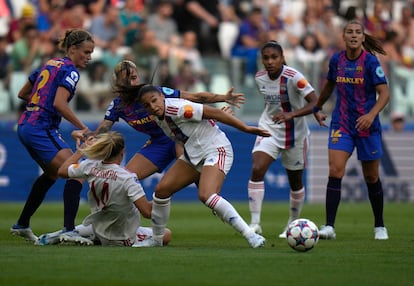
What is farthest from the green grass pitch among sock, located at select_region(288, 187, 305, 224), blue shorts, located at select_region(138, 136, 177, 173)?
blue shorts, located at select_region(138, 136, 177, 173)

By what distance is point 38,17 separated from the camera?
69.6ft

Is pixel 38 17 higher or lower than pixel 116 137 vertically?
higher

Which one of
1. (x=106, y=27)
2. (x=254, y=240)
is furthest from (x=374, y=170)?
(x=106, y=27)

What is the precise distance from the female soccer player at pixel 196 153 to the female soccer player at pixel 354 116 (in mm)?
2015

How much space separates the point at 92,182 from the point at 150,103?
105 centimetres

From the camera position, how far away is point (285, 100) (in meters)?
12.4

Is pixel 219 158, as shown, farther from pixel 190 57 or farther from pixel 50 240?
pixel 190 57

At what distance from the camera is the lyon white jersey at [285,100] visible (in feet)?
40.0

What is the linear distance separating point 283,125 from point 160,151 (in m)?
1.88

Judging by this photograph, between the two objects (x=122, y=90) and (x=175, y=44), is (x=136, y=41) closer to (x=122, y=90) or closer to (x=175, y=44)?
(x=175, y=44)

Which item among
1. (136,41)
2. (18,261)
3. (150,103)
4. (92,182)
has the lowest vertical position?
(18,261)

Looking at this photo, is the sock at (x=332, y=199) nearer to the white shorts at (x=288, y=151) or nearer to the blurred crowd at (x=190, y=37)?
the white shorts at (x=288, y=151)

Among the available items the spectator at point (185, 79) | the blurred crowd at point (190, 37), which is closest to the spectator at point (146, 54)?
the blurred crowd at point (190, 37)

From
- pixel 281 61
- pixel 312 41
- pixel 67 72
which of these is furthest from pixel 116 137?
pixel 312 41
